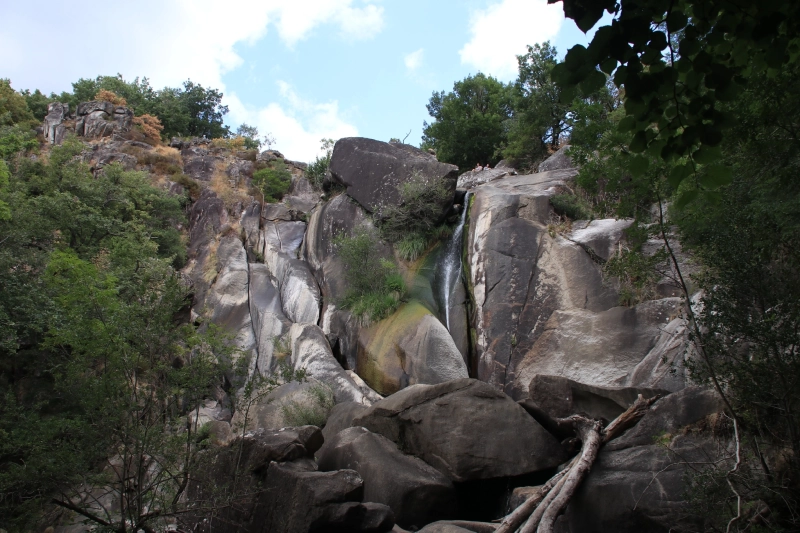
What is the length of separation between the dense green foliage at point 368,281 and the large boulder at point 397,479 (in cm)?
668

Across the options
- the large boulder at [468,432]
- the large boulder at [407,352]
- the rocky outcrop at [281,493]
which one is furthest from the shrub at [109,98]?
the rocky outcrop at [281,493]

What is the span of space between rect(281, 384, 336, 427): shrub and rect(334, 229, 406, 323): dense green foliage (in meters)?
3.15

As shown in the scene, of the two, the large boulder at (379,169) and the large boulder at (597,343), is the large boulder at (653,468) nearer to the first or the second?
the large boulder at (597,343)

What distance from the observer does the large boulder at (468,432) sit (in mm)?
9492

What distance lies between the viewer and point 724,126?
3.12m

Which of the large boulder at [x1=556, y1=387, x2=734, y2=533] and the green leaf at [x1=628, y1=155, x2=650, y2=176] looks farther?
the large boulder at [x1=556, y1=387, x2=734, y2=533]

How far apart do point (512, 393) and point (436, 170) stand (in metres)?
8.96

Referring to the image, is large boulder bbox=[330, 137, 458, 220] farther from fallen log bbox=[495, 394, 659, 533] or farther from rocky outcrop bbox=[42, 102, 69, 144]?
rocky outcrop bbox=[42, 102, 69, 144]

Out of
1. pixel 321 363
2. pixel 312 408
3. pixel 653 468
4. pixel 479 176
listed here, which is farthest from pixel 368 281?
pixel 653 468

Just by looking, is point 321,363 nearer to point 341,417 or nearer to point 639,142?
point 341,417

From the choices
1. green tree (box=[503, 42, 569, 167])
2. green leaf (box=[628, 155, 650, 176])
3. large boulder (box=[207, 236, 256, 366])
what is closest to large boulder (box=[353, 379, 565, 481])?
green leaf (box=[628, 155, 650, 176])

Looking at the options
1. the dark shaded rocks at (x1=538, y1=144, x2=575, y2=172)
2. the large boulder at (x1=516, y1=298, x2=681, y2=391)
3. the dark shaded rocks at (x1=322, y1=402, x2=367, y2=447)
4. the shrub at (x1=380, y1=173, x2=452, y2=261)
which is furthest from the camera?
the dark shaded rocks at (x1=538, y1=144, x2=575, y2=172)

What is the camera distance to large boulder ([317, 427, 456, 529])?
29.8ft

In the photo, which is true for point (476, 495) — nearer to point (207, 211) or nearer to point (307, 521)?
point (307, 521)
